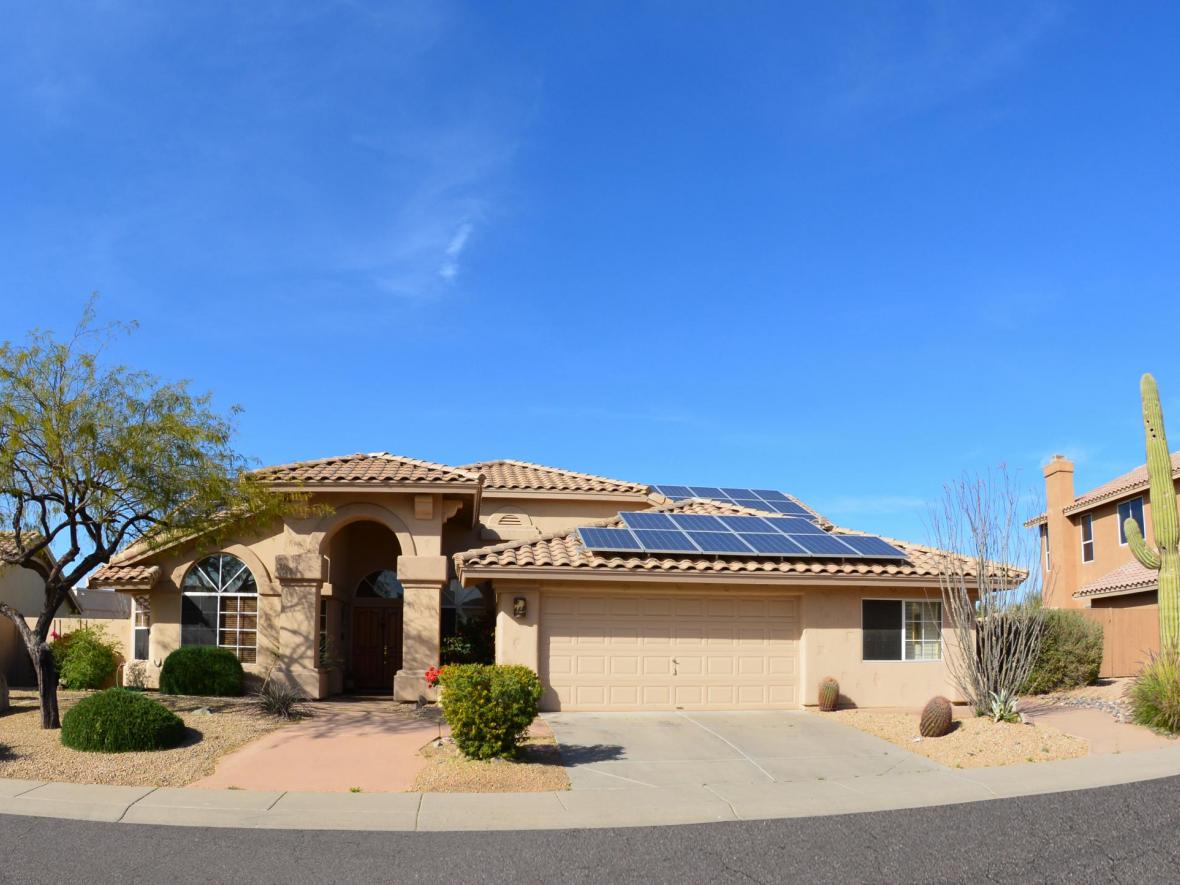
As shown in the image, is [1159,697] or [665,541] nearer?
[1159,697]

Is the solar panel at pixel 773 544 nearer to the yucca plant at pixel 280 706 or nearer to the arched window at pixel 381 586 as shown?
the yucca plant at pixel 280 706

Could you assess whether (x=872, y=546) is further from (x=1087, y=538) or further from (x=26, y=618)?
(x=26, y=618)

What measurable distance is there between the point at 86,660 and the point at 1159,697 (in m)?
19.8

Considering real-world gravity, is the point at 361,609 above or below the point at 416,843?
above

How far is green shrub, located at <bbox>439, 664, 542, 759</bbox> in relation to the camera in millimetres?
12703

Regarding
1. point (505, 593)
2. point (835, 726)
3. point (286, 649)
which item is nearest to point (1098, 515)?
point (835, 726)

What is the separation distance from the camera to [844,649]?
18.8 meters

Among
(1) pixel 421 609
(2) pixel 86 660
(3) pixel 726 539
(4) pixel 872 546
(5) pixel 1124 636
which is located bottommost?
(2) pixel 86 660

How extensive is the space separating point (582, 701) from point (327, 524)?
6.45 meters

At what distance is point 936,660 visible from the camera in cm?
1933

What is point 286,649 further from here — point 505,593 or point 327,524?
point 505,593

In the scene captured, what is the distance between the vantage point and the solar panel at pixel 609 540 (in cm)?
1833

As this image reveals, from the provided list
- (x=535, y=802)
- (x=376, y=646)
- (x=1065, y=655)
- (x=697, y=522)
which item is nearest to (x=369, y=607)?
(x=376, y=646)

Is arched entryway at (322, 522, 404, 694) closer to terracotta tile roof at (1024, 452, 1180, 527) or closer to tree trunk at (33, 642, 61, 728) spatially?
tree trunk at (33, 642, 61, 728)
